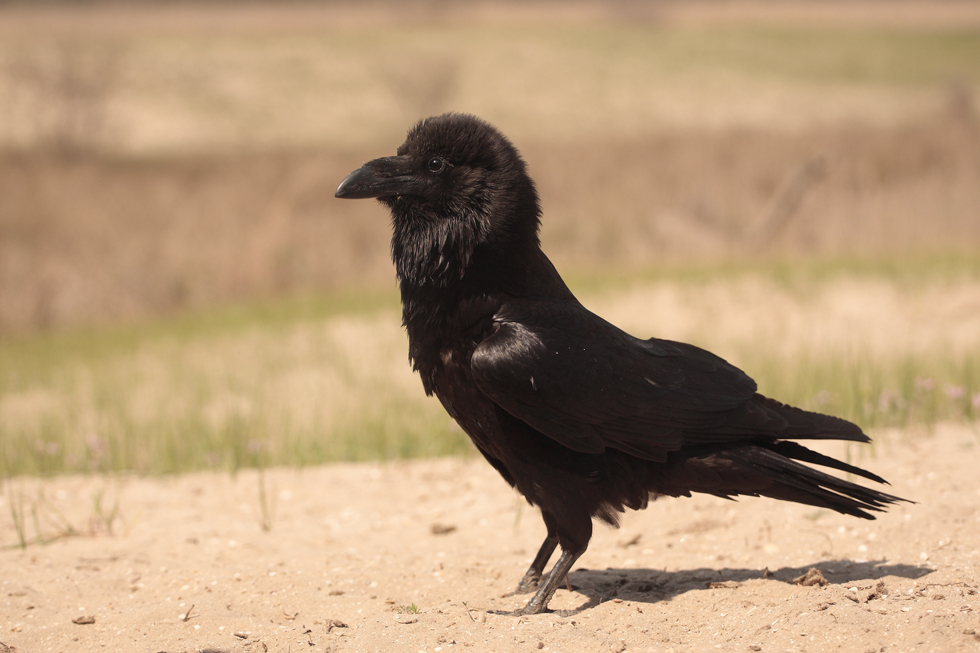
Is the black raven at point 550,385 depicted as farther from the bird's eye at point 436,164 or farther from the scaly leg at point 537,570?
the scaly leg at point 537,570

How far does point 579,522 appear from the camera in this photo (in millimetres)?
3344

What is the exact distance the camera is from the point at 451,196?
3406mm

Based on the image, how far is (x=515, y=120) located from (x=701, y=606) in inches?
1525

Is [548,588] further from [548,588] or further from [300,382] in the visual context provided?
[300,382]

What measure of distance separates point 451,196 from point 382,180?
0.96 ft

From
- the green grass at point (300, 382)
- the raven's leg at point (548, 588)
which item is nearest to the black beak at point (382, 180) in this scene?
the raven's leg at point (548, 588)

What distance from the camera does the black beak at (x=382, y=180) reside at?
3381 millimetres

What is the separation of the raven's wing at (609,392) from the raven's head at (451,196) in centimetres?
31

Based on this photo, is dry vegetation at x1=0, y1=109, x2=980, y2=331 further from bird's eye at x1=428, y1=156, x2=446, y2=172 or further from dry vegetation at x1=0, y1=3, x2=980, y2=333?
bird's eye at x1=428, y1=156, x2=446, y2=172

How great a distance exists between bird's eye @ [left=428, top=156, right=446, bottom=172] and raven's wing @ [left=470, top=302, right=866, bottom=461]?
677 mm

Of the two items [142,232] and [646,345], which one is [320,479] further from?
[142,232]

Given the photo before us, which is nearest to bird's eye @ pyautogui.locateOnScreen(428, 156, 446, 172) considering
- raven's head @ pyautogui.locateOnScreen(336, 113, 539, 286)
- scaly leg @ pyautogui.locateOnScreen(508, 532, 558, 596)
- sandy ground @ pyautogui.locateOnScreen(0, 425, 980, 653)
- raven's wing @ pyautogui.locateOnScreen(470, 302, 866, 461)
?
raven's head @ pyautogui.locateOnScreen(336, 113, 539, 286)

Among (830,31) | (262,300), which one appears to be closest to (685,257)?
(262,300)

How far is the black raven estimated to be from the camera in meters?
3.27
